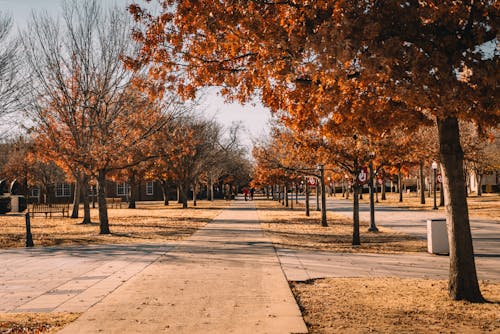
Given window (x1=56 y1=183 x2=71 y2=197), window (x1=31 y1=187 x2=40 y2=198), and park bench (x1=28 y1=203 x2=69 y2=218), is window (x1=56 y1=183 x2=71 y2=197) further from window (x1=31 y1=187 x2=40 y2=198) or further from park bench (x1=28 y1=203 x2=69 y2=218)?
park bench (x1=28 y1=203 x2=69 y2=218)

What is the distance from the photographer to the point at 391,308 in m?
7.08

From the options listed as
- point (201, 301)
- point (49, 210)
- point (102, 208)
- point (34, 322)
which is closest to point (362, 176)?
point (201, 301)

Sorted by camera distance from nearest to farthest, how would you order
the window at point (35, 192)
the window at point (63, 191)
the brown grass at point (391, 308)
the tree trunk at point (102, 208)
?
the brown grass at point (391, 308) < the tree trunk at point (102, 208) < the window at point (63, 191) < the window at point (35, 192)

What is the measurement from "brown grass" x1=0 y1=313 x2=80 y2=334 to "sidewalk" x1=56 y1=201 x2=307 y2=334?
0.20 m

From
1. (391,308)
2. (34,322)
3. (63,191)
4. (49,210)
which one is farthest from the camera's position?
(63,191)

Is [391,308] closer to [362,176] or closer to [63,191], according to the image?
[362,176]

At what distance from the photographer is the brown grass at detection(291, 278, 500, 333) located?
20.2ft

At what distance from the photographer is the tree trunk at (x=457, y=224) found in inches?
295

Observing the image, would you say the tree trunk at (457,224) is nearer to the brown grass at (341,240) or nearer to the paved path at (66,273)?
the paved path at (66,273)

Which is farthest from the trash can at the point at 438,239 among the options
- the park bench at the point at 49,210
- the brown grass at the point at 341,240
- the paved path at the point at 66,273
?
the park bench at the point at 49,210

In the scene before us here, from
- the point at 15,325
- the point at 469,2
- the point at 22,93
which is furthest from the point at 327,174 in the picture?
the point at 15,325

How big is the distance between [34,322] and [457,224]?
229 inches

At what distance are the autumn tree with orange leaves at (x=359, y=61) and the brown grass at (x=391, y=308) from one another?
1.83 ft

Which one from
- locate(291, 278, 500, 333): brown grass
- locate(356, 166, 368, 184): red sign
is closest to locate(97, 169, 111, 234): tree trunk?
locate(356, 166, 368, 184): red sign
